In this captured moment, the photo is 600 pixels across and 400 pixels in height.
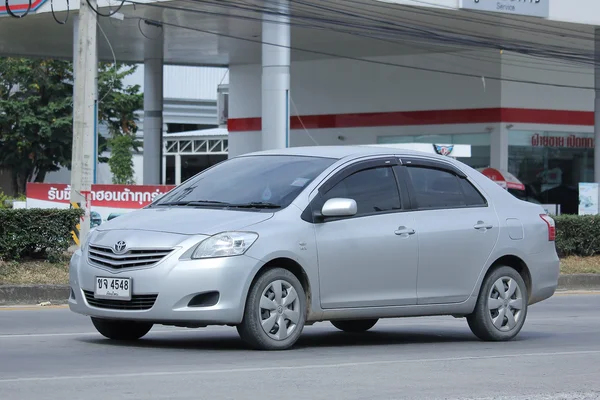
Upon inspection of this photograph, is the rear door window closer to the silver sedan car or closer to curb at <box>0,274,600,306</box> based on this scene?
the silver sedan car

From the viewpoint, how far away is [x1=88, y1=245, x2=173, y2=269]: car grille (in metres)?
8.54

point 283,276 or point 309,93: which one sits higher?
point 309,93

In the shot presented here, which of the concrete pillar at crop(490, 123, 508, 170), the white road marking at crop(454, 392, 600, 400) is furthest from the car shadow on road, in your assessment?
the concrete pillar at crop(490, 123, 508, 170)

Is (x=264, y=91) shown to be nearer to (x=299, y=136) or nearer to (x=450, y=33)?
(x=450, y=33)

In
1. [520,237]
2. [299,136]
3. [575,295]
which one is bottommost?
[575,295]

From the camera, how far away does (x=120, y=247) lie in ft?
28.4

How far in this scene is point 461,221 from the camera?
10.2m

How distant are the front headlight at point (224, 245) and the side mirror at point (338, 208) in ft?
2.48

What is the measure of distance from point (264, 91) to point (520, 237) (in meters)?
15.9

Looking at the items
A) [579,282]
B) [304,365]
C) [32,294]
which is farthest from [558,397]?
[579,282]

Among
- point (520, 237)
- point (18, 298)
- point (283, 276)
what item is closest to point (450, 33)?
point (18, 298)

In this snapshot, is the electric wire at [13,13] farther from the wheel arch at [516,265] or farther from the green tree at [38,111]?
the green tree at [38,111]

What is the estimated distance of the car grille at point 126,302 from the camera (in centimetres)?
858

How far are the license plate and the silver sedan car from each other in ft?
0.05
